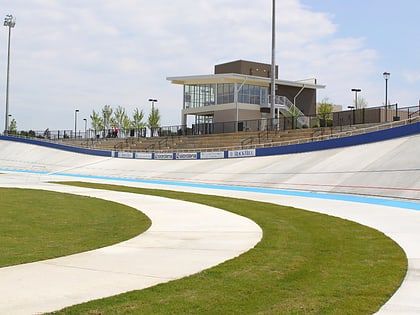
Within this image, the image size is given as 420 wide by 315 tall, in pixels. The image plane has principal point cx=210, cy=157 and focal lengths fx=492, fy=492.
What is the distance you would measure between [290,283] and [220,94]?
53736mm

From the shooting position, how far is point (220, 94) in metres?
59.3

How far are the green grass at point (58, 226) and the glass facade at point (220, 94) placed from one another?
41.1m

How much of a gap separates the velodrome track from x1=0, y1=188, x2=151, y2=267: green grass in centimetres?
176

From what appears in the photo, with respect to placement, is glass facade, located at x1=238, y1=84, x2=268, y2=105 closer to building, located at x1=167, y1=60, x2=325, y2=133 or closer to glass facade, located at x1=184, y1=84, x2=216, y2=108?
building, located at x1=167, y1=60, x2=325, y2=133

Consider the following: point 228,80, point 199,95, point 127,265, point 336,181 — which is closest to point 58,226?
point 127,265

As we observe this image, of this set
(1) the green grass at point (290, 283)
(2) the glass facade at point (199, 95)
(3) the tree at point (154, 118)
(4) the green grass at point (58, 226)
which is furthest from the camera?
(3) the tree at point (154, 118)

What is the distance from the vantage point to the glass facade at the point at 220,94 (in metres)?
57.8

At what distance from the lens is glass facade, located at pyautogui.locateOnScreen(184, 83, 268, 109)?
57.8 meters

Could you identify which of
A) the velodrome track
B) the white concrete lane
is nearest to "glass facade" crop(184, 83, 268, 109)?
the velodrome track

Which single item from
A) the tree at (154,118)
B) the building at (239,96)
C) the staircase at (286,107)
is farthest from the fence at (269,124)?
the tree at (154,118)

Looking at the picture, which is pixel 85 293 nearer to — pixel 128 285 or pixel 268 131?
pixel 128 285

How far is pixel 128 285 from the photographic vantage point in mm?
6156

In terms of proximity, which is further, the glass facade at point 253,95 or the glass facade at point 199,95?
the glass facade at point 199,95

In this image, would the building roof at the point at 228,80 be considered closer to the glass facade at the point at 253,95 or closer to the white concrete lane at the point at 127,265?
the glass facade at the point at 253,95
